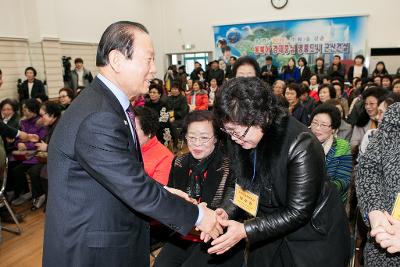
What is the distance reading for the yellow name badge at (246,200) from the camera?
1.47 m

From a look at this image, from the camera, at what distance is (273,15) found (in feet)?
35.4

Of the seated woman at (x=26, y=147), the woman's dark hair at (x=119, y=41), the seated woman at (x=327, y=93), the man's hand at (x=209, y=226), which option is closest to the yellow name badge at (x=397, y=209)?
the man's hand at (x=209, y=226)

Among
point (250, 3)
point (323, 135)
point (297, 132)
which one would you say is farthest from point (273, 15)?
point (297, 132)

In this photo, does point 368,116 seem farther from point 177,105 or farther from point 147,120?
point 177,105

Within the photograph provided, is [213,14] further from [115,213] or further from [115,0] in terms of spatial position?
[115,213]

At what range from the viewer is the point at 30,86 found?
711 cm

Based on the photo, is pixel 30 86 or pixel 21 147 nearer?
pixel 21 147

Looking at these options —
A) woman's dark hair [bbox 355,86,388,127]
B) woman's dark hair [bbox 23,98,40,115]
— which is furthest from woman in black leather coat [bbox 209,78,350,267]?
woman's dark hair [bbox 23,98,40,115]

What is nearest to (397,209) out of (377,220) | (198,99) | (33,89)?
(377,220)

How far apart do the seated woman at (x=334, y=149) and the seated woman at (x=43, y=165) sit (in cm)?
279

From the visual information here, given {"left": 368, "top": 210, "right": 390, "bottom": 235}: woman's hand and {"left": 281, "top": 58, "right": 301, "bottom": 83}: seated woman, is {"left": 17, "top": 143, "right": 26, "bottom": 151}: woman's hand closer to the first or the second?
{"left": 368, "top": 210, "right": 390, "bottom": 235}: woman's hand

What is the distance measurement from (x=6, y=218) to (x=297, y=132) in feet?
11.5

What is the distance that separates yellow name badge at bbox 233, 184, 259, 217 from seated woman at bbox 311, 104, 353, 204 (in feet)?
2.86

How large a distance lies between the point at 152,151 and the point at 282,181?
1.11 metres
